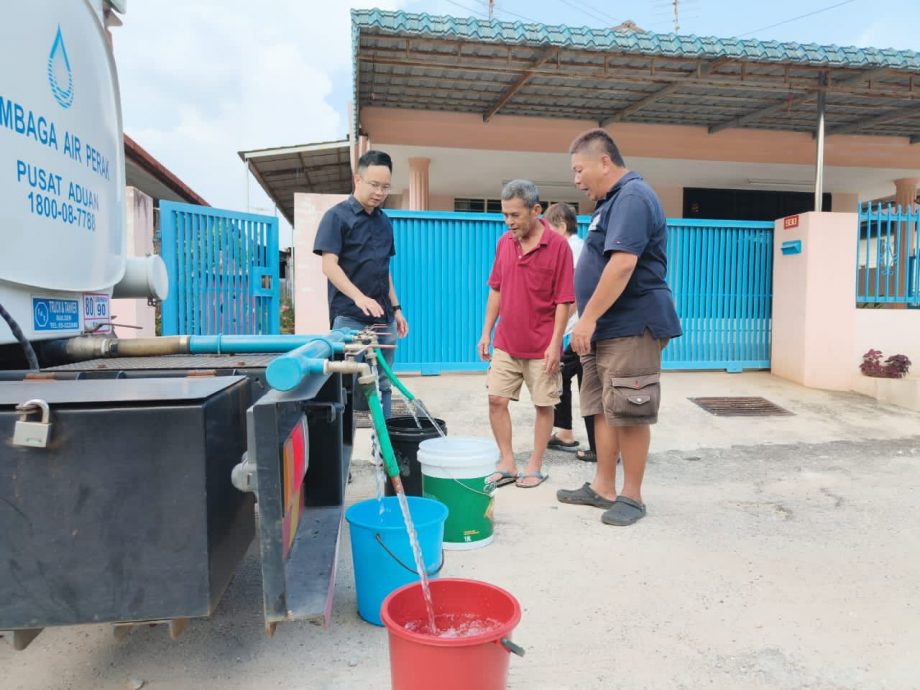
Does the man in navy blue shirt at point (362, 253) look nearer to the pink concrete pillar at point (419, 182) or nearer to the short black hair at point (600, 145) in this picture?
the short black hair at point (600, 145)

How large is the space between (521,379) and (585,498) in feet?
2.62

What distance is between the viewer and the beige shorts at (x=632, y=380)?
3143mm

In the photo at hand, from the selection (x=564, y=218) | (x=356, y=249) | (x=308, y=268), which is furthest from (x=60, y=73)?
(x=308, y=268)

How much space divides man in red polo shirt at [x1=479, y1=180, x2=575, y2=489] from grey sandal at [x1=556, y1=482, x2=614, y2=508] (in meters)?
0.31

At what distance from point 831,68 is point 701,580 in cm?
648

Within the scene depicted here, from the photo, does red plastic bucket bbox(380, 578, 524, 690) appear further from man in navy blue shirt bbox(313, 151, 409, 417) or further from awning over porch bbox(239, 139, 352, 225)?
awning over porch bbox(239, 139, 352, 225)

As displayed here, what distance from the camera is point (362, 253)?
3820mm

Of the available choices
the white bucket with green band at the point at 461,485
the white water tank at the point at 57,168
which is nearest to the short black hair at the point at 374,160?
the white water tank at the point at 57,168

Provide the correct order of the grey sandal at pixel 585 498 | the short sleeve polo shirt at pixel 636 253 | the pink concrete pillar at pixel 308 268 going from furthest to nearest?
the pink concrete pillar at pixel 308 268, the grey sandal at pixel 585 498, the short sleeve polo shirt at pixel 636 253

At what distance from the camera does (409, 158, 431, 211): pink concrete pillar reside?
8.83 m

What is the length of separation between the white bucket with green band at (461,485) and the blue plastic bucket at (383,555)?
0.46 meters

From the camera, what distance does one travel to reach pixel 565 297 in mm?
3734

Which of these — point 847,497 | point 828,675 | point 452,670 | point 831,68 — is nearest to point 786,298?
point 831,68

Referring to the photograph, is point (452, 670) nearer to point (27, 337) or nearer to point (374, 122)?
point (27, 337)
